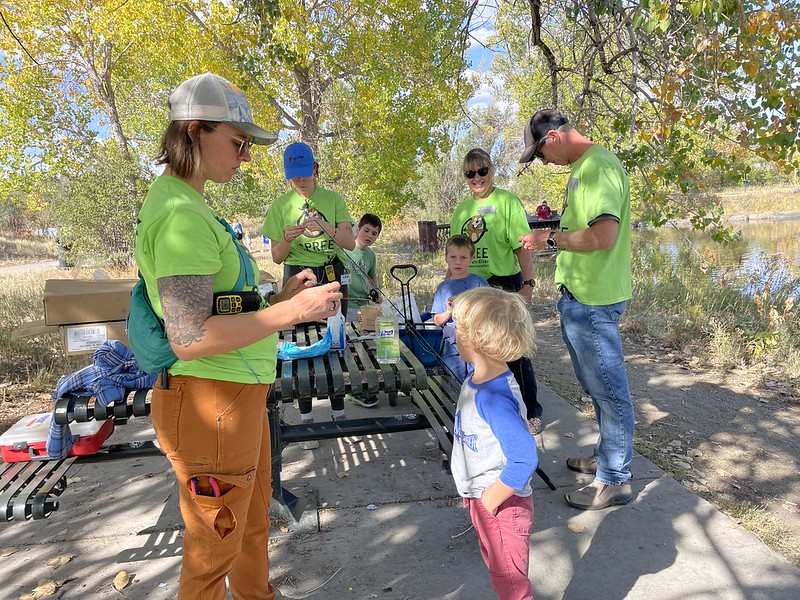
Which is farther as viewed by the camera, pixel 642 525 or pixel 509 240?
pixel 509 240

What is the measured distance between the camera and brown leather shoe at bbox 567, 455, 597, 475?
3.08m

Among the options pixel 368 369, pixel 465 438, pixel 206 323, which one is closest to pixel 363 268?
pixel 368 369

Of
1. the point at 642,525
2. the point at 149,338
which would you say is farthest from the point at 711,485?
the point at 149,338

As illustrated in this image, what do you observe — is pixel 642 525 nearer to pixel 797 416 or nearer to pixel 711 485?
pixel 711 485

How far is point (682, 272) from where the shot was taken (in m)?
8.34

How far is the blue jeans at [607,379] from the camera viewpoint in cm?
266

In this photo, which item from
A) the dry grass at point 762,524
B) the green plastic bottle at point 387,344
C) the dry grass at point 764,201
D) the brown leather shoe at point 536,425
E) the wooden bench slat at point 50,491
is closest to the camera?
the wooden bench slat at point 50,491

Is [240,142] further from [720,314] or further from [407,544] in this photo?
[720,314]

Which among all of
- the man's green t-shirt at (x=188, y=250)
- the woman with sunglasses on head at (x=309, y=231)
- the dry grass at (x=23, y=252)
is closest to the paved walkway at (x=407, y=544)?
the woman with sunglasses on head at (x=309, y=231)

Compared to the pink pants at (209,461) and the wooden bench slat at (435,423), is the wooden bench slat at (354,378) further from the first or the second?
the pink pants at (209,461)

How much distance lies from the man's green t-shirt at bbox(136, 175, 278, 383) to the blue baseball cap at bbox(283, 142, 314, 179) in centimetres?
221

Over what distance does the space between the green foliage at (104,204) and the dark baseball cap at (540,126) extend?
12016 millimetres

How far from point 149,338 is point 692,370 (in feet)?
15.9

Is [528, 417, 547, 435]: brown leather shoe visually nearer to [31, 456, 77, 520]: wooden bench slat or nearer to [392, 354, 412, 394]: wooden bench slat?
[392, 354, 412, 394]: wooden bench slat
